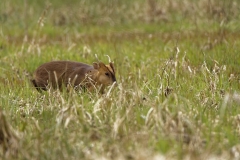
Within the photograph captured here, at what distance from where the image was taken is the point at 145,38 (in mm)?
12102

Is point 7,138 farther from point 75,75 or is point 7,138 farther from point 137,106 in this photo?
point 75,75

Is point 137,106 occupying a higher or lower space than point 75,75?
higher

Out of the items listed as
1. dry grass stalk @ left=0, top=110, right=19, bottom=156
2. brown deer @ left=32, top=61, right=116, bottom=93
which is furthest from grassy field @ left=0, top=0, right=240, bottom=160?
brown deer @ left=32, top=61, right=116, bottom=93

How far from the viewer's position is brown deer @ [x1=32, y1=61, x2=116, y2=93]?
7480 millimetres

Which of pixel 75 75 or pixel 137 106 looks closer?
pixel 137 106

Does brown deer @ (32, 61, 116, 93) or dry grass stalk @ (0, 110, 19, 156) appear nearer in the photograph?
dry grass stalk @ (0, 110, 19, 156)

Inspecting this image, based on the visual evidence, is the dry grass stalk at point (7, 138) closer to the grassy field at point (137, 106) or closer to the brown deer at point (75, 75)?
the grassy field at point (137, 106)

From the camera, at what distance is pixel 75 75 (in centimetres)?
766

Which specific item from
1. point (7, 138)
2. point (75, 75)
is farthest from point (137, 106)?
point (75, 75)

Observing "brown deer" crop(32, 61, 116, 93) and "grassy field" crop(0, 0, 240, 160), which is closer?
"grassy field" crop(0, 0, 240, 160)

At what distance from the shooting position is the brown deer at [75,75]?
7480mm

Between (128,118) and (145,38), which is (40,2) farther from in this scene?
(128,118)

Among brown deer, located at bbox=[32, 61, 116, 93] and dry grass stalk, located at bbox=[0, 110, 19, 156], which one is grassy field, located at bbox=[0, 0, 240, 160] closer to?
dry grass stalk, located at bbox=[0, 110, 19, 156]

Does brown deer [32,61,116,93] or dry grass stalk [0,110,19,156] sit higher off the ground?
dry grass stalk [0,110,19,156]
